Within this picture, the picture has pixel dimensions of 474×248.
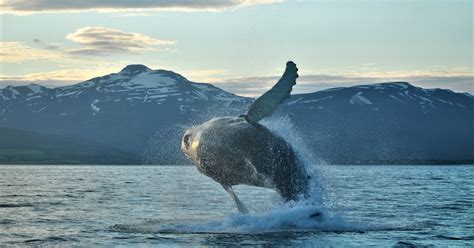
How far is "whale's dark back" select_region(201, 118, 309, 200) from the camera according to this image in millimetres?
18797

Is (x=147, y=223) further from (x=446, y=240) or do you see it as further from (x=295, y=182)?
(x=446, y=240)

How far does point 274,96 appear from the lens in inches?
752

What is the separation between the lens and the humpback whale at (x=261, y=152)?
18828mm

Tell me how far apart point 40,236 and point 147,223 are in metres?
3.64

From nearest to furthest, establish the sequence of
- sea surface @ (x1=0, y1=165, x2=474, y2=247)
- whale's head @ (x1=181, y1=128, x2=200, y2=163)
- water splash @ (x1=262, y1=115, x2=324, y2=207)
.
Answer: sea surface @ (x1=0, y1=165, x2=474, y2=247)
water splash @ (x1=262, y1=115, x2=324, y2=207)
whale's head @ (x1=181, y1=128, x2=200, y2=163)

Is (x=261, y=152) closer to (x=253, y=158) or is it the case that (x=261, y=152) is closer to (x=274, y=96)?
(x=253, y=158)

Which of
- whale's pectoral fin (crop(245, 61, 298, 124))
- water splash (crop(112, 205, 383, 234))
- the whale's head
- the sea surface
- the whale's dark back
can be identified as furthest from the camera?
the whale's head

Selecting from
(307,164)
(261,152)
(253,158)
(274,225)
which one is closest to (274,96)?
(261,152)

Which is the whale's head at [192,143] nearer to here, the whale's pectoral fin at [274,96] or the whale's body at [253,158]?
the whale's body at [253,158]

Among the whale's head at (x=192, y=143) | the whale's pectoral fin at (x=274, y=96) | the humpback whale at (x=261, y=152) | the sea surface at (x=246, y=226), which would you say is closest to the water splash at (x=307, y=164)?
the sea surface at (x=246, y=226)

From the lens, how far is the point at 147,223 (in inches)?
877

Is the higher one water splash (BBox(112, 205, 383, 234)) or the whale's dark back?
the whale's dark back

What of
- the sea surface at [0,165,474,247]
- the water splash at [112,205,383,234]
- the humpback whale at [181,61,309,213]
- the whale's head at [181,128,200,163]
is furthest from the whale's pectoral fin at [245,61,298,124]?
the water splash at [112,205,383,234]

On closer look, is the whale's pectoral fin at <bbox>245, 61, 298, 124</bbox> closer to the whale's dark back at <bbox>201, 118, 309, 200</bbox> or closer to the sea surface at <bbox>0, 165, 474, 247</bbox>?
the whale's dark back at <bbox>201, 118, 309, 200</bbox>
